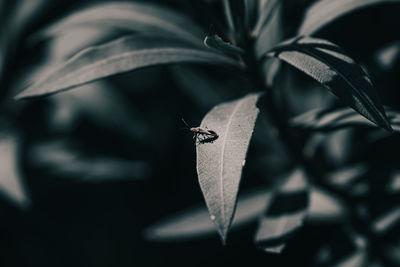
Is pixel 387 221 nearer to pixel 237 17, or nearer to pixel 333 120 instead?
pixel 333 120

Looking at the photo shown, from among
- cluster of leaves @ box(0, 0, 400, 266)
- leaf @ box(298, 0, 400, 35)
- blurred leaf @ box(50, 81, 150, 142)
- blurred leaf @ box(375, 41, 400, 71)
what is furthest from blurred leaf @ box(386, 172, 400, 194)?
blurred leaf @ box(50, 81, 150, 142)

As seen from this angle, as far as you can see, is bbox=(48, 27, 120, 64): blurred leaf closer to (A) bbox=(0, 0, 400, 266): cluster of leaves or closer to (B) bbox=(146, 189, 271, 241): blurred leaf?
(A) bbox=(0, 0, 400, 266): cluster of leaves

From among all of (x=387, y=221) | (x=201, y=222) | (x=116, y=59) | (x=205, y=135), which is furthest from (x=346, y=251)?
(x=116, y=59)

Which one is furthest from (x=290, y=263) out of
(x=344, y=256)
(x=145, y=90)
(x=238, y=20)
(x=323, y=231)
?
(x=238, y=20)

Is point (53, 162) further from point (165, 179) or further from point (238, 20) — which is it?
point (238, 20)

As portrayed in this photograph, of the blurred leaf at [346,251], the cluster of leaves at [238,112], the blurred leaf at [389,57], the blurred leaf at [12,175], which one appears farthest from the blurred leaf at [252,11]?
the blurred leaf at [12,175]

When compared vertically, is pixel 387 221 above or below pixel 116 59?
below
